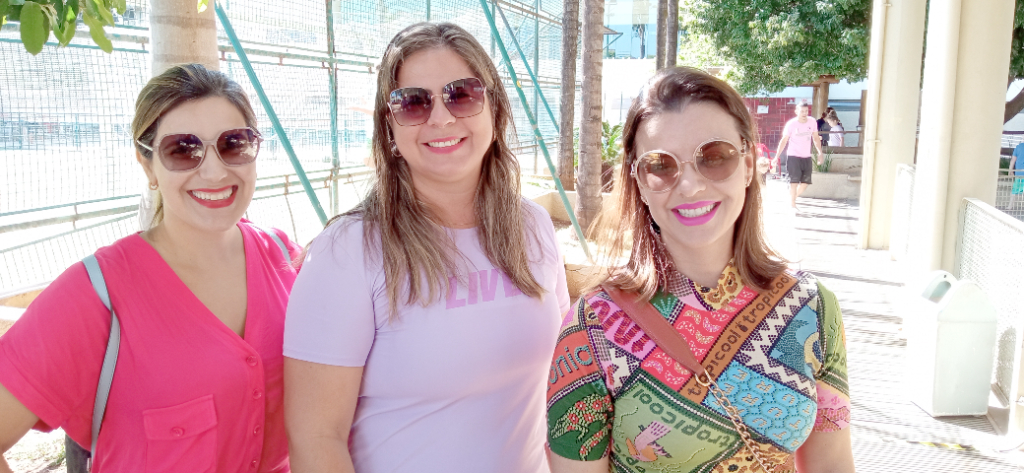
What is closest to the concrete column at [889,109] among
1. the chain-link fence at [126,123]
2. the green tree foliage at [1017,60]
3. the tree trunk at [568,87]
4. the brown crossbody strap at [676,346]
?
the tree trunk at [568,87]

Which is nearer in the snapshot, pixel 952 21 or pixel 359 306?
pixel 359 306

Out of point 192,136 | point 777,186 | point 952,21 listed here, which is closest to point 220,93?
point 192,136

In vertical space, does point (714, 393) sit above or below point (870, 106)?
below

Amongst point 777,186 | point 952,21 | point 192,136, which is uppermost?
point 952,21

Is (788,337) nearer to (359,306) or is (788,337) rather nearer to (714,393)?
(714,393)

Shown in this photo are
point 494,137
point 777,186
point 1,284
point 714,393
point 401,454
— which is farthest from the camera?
point 777,186

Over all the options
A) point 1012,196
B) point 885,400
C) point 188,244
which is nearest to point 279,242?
point 188,244

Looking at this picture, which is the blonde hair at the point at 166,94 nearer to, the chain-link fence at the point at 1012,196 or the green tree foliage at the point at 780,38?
the chain-link fence at the point at 1012,196

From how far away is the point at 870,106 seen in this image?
34.3ft

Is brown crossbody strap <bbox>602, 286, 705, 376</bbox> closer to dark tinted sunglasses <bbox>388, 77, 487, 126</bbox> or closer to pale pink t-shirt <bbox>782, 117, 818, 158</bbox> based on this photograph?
dark tinted sunglasses <bbox>388, 77, 487, 126</bbox>

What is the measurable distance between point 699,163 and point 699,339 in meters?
0.38

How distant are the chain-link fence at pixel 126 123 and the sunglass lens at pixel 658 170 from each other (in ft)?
3.17

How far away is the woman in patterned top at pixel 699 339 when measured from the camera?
1.60 m

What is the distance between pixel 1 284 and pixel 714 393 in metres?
4.85
